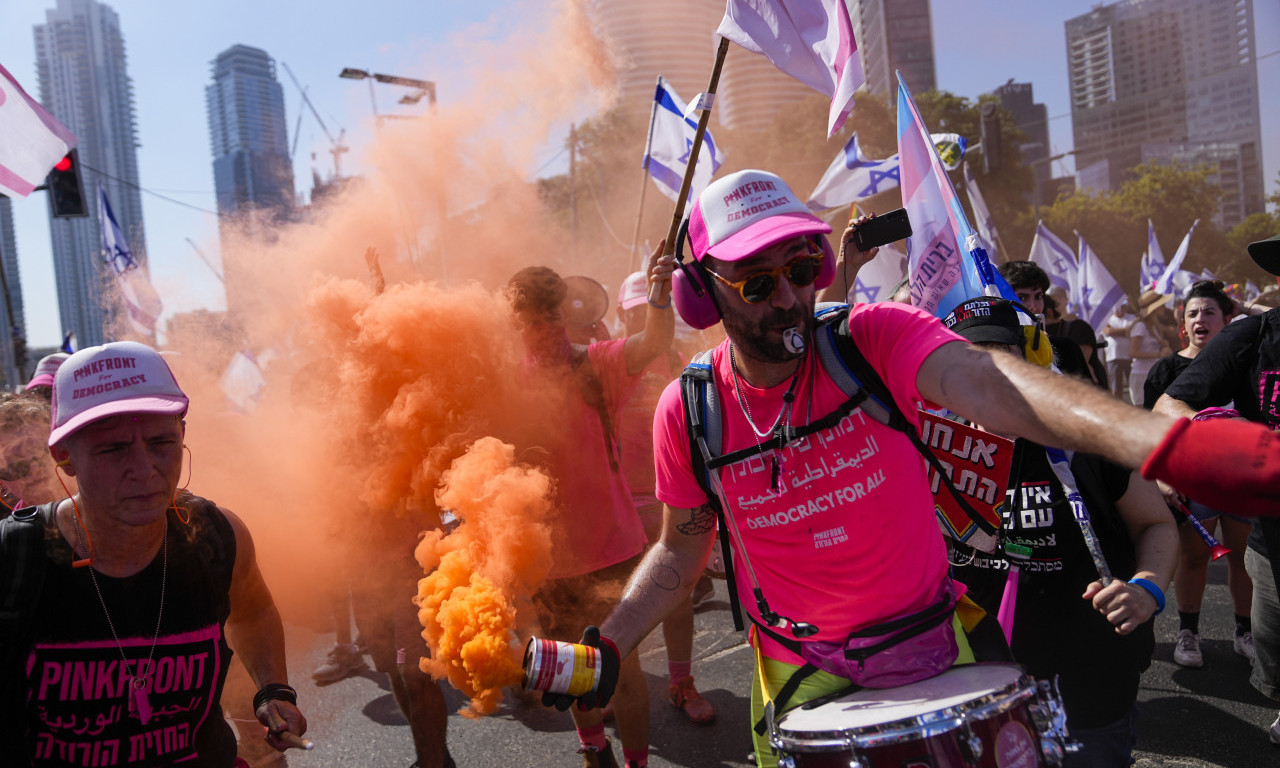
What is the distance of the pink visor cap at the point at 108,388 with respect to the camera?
233 cm

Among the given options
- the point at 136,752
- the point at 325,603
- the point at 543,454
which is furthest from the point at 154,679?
the point at 325,603

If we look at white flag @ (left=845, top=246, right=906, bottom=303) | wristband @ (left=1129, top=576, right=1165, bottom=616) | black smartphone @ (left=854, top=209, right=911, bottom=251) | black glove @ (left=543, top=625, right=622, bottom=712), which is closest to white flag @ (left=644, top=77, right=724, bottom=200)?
white flag @ (left=845, top=246, right=906, bottom=303)

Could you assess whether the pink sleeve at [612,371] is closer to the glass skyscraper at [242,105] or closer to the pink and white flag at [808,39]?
the pink and white flag at [808,39]

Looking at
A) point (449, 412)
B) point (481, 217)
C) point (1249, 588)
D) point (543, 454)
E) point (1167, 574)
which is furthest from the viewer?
point (481, 217)

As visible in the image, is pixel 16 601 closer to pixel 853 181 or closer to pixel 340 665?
pixel 340 665

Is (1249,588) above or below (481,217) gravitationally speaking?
below

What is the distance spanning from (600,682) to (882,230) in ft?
6.73

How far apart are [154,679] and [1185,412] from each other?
12.4 ft

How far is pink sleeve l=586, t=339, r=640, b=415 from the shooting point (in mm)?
4352

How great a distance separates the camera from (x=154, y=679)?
2.41 meters

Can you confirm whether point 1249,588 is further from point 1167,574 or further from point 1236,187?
point 1236,187

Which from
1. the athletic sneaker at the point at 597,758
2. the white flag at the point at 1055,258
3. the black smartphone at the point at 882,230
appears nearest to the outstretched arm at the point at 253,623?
the athletic sneaker at the point at 597,758

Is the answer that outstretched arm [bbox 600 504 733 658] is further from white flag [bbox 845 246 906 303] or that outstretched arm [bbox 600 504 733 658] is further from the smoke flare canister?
white flag [bbox 845 246 906 303]

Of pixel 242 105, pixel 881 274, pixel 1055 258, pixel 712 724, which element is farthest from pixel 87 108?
pixel 712 724
